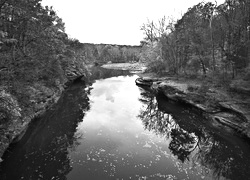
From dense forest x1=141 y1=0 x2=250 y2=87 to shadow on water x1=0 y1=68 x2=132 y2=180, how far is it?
17493 millimetres

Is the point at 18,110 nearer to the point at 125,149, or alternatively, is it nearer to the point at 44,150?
the point at 44,150

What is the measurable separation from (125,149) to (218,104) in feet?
35.6

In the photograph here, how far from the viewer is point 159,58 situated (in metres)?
37.0

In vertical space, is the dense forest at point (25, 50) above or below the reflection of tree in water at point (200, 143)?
above

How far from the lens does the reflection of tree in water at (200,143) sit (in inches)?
355

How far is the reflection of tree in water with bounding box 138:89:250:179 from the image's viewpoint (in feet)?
29.6

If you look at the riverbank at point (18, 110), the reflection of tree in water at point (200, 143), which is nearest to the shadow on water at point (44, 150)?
the riverbank at point (18, 110)

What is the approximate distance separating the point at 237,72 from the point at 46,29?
22354mm

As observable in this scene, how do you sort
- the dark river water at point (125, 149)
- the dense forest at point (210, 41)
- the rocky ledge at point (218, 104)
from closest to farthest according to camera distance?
the dark river water at point (125, 149), the rocky ledge at point (218, 104), the dense forest at point (210, 41)

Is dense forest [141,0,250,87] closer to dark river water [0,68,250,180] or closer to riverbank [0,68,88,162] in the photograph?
dark river water [0,68,250,180]

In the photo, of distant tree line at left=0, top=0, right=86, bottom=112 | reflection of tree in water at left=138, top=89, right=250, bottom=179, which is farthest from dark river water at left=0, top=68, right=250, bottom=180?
distant tree line at left=0, top=0, right=86, bottom=112

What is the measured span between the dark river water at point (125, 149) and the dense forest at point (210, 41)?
25.3 feet

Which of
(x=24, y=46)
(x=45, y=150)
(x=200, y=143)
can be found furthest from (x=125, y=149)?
(x=24, y=46)

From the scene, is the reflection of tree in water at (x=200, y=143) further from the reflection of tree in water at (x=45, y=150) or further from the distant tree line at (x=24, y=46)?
the distant tree line at (x=24, y=46)
